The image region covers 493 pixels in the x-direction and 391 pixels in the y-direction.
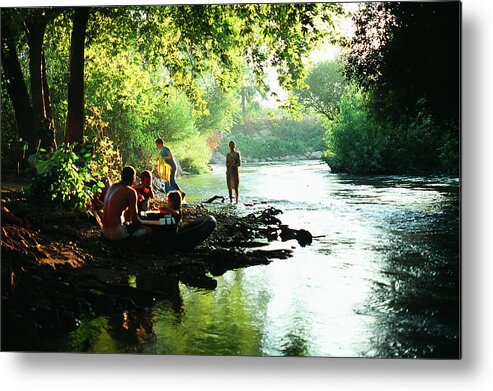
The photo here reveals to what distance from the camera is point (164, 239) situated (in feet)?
16.6

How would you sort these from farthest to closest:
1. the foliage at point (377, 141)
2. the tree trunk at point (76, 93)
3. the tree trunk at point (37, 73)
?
the tree trunk at point (76, 93) → the tree trunk at point (37, 73) → the foliage at point (377, 141)

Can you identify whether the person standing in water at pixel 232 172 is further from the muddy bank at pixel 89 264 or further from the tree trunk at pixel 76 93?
the tree trunk at pixel 76 93

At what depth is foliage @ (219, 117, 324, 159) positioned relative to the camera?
5.03 meters

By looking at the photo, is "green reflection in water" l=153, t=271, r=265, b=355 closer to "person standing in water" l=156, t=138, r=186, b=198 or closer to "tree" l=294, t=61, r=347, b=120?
"person standing in water" l=156, t=138, r=186, b=198

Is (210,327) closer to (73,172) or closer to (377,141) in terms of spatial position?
(73,172)

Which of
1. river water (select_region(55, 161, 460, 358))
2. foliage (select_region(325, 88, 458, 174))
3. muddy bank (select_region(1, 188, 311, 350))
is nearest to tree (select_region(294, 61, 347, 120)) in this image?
foliage (select_region(325, 88, 458, 174))

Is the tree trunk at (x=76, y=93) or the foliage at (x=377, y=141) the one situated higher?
the tree trunk at (x=76, y=93)

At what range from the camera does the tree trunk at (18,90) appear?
5176 mm

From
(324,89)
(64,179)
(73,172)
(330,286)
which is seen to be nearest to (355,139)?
(324,89)

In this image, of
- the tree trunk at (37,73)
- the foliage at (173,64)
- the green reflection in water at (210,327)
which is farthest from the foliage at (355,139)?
the tree trunk at (37,73)

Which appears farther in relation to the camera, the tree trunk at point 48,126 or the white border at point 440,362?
the tree trunk at point 48,126

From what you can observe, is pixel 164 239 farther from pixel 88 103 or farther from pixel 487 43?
pixel 487 43

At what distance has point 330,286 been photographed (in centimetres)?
467

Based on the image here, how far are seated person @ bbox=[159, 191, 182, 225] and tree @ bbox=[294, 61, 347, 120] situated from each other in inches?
49.5
